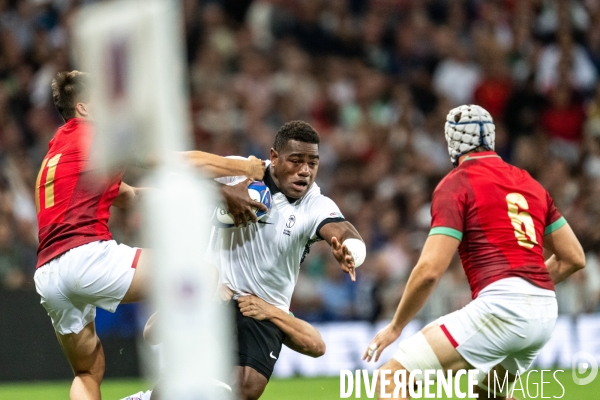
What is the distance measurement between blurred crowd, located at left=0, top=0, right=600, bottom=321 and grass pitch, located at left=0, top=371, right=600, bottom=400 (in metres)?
1.61

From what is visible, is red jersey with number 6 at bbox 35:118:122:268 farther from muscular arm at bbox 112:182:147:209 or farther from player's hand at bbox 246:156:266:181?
player's hand at bbox 246:156:266:181

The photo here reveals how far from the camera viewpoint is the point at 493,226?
4680mm

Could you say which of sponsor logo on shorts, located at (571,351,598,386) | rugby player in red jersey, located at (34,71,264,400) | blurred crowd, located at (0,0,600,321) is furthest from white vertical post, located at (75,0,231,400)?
blurred crowd, located at (0,0,600,321)

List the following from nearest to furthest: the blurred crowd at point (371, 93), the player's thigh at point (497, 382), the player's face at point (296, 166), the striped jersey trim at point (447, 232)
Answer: the striped jersey trim at point (447, 232)
the player's thigh at point (497, 382)
the player's face at point (296, 166)
the blurred crowd at point (371, 93)

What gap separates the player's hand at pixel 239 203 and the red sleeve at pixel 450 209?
107cm

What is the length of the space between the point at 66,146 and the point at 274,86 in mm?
7864

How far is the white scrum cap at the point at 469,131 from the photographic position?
16.2ft

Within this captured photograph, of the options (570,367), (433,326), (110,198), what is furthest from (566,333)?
(110,198)

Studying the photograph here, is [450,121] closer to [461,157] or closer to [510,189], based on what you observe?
[461,157]

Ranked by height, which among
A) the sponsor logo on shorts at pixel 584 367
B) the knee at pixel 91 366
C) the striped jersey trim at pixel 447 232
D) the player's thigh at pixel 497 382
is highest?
the striped jersey trim at pixel 447 232

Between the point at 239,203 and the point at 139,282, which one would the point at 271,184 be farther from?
the point at 139,282

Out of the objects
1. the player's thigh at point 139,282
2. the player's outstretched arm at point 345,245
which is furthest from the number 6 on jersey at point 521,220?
the player's thigh at point 139,282

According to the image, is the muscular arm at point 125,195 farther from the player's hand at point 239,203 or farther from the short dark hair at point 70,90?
the player's hand at point 239,203

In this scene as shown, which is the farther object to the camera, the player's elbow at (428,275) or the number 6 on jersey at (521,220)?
the number 6 on jersey at (521,220)
